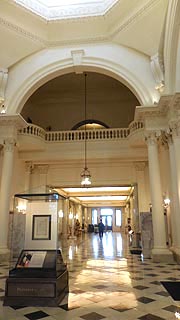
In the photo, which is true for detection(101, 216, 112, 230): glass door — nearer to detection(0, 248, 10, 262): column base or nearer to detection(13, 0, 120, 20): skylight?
detection(0, 248, 10, 262): column base

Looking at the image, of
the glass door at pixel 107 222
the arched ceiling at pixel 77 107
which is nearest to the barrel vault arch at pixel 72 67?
the arched ceiling at pixel 77 107

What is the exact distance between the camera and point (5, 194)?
8586 millimetres

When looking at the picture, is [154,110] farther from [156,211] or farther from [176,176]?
[156,211]

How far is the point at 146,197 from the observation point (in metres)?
12.4

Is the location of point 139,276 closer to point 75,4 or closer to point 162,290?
point 162,290

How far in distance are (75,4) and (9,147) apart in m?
4.97

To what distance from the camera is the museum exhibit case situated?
3.66 meters

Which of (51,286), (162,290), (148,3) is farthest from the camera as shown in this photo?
(148,3)

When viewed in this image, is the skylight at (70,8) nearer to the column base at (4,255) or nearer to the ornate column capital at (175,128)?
the ornate column capital at (175,128)

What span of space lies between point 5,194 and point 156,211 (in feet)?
15.6

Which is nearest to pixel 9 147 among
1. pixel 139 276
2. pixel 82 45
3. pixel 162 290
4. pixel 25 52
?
pixel 25 52

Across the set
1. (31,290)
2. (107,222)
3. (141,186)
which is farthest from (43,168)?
(107,222)

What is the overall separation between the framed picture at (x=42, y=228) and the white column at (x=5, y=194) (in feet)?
15.8

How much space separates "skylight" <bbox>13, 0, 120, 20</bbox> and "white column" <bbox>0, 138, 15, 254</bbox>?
4157 mm
